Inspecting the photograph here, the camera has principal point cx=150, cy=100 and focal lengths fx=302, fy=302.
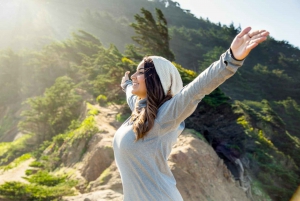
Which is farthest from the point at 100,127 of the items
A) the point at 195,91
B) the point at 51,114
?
the point at 195,91

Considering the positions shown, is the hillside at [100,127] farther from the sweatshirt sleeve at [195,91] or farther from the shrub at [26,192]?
the sweatshirt sleeve at [195,91]

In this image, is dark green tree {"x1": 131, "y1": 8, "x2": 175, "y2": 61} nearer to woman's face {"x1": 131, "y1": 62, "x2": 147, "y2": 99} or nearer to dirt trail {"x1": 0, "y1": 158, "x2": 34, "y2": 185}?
dirt trail {"x1": 0, "y1": 158, "x2": 34, "y2": 185}

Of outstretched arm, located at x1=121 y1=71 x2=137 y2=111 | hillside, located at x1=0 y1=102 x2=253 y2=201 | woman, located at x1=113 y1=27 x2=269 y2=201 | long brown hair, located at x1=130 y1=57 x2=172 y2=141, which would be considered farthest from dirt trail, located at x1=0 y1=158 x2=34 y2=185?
long brown hair, located at x1=130 y1=57 x2=172 y2=141

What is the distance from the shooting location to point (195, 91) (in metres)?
1.72

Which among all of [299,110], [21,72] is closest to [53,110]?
[21,72]

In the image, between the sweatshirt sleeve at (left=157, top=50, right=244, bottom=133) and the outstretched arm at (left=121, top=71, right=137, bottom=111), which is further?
the outstretched arm at (left=121, top=71, right=137, bottom=111)

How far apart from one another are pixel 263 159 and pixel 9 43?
32029 millimetres

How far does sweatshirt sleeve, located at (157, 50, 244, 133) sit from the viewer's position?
1620 mm

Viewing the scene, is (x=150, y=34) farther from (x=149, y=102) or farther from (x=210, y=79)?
(x=210, y=79)

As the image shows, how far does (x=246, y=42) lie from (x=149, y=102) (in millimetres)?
685

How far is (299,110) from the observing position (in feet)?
97.4

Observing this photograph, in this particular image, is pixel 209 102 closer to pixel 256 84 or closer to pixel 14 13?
pixel 256 84

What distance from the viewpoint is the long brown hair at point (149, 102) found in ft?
6.13

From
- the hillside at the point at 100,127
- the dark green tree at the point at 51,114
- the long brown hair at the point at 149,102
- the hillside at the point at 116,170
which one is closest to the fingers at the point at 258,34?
the long brown hair at the point at 149,102
